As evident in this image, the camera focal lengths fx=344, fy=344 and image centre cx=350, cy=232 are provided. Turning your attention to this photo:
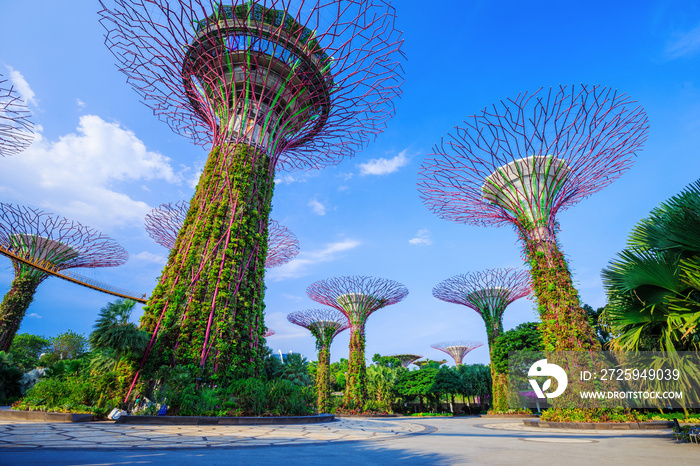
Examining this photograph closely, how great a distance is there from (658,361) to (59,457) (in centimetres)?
720

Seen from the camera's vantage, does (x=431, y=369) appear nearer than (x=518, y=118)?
No

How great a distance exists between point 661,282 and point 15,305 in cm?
2801

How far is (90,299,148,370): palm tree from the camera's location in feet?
25.8

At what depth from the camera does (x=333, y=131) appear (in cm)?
1292

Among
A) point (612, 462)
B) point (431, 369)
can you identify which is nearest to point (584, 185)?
point (612, 462)

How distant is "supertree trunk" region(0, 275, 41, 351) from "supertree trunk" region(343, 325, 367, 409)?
19335 mm

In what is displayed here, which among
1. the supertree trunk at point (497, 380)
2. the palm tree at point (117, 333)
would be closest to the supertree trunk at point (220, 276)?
the palm tree at point (117, 333)

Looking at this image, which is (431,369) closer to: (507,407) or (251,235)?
(507,407)

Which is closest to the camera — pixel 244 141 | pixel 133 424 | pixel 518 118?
pixel 133 424

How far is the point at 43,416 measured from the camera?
7051 millimetres

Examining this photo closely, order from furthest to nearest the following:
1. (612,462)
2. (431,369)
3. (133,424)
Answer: (431,369) < (133,424) < (612,462)

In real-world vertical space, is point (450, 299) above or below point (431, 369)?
above

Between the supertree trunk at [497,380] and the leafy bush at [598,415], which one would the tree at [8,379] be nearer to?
the leafy bush at [598,415]

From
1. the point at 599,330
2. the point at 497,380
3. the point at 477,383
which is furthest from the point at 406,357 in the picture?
the point at 599,330
